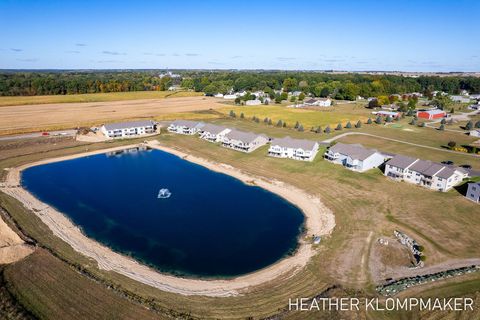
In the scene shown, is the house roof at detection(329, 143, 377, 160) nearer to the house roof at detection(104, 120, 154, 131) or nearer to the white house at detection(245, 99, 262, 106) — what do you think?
the house roof at detection(104, 120, 154, 131)

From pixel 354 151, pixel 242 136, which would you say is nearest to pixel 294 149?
pixel 354 151

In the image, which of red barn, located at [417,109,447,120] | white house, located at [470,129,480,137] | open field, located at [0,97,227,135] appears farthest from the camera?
red barn, located at [417,109,447,120]

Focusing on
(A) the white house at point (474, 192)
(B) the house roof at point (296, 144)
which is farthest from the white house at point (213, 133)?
(A) the white house at point (474, 192)

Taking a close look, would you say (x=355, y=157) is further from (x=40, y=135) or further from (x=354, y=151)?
(x=40, y=135)

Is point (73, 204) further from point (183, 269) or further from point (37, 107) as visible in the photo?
point (37, 107)

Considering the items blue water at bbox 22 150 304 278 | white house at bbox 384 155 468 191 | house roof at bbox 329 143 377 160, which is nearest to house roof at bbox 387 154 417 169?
white house at bbox 384 155 468 191
